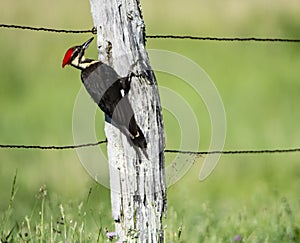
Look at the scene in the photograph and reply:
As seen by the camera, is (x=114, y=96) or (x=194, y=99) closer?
(x=114, y=96)

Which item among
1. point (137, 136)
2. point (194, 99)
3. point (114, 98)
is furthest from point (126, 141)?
point (194, 99)

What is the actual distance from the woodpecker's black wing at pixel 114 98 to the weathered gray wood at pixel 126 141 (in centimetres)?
4

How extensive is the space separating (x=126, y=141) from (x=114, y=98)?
0.22 meters

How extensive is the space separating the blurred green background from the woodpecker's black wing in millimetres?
1491

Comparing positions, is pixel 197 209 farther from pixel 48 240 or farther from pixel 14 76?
pixel 14 76

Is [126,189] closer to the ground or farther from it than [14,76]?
closer to the ground

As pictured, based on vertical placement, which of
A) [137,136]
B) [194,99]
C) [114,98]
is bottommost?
[137,136]

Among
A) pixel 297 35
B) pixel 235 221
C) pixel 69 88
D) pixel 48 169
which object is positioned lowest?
pixel 235 221

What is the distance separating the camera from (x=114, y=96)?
4633mm

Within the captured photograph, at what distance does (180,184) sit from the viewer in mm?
8312

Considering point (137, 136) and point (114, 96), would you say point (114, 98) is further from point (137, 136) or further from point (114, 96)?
point (137, 136)

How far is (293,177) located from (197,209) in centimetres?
141

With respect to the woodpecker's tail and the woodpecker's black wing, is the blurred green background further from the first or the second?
the woodpecker's black wing

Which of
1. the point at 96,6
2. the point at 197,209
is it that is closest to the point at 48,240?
the point at 96,6
